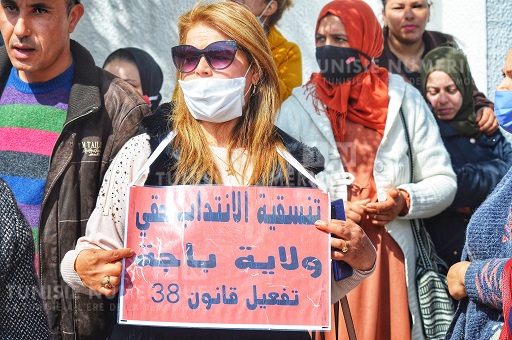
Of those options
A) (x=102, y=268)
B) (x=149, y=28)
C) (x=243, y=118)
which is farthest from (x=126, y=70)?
(x=102, y=268)

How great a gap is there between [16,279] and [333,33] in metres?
3.22

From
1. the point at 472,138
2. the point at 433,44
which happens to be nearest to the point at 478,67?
the point at 433,44

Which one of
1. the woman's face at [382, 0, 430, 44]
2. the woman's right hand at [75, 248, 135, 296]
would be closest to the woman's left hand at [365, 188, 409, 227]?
the woman's face at [382, 0, 430, 44]

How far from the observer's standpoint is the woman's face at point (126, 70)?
6641 mm

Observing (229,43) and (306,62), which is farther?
(306,62)

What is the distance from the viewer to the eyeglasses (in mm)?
3850

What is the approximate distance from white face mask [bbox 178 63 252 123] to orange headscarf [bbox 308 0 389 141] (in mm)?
1606

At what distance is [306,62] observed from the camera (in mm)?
7238

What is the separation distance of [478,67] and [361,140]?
189cm

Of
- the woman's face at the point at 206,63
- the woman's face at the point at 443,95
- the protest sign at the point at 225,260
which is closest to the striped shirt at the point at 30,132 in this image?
the woman's face at the point at 206,63

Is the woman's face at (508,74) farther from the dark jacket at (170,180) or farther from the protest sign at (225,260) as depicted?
the protest sign at (225,260)

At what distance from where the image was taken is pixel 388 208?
524 cm

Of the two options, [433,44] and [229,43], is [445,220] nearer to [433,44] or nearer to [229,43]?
[433,44]

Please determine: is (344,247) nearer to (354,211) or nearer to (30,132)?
(354,211)
